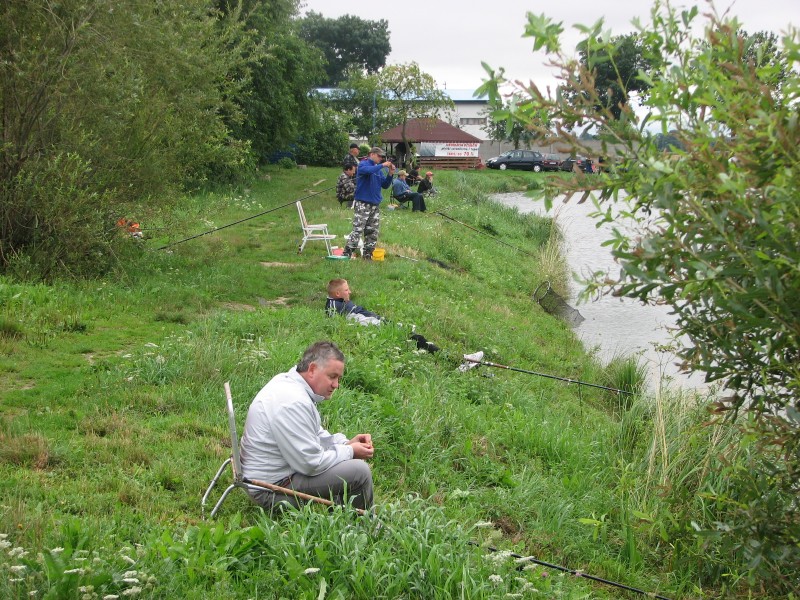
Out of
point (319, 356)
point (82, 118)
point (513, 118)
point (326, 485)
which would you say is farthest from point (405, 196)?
point (513, 118)

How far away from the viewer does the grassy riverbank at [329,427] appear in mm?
3885

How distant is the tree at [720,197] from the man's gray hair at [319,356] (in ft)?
7.65

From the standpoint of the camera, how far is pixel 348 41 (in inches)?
2904

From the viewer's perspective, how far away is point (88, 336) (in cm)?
786

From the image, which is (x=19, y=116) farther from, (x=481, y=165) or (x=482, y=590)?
(x=481, y=165)

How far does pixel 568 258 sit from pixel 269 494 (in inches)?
673

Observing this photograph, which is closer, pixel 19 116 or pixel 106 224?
pixel 19 116

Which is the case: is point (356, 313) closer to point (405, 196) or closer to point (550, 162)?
point (405, 196)

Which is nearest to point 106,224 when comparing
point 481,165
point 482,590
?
point 482,590

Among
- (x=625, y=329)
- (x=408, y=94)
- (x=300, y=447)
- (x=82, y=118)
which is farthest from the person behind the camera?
(x=408, y=94)

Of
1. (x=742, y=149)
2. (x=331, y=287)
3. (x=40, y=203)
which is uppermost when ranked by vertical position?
(x=742, y=149)

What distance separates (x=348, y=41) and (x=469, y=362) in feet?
226

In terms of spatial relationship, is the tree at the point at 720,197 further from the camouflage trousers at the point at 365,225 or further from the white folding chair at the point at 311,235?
the white folding chair at the point at 311,235

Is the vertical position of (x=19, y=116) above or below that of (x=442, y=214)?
above
